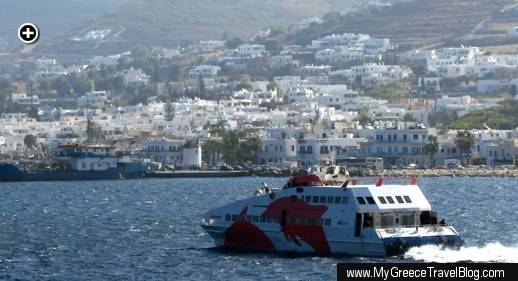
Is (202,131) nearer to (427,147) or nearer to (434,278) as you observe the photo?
(427,147)

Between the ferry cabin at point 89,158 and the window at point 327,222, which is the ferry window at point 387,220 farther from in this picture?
the ferry cabin at point 89,158

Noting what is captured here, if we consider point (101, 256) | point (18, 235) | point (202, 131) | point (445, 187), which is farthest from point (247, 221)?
point (202, 131)

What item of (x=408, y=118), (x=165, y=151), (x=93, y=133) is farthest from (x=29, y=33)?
(x=93, y=133)

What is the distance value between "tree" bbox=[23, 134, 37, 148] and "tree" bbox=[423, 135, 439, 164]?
149 feet

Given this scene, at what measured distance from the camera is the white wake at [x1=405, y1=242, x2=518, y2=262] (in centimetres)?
6225

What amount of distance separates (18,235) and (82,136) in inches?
4552

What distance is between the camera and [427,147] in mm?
159125

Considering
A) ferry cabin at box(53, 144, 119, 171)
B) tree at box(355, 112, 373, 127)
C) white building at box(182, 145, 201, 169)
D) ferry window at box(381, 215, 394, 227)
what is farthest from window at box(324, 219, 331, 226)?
tree at box(355, 112, 373, 127)

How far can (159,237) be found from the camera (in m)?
76.9

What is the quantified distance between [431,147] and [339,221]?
95.0 meters

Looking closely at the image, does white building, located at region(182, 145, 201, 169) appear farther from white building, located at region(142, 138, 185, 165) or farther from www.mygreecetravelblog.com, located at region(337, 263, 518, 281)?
www.mygreecetravelblog.com, located at region(337, 263, 518, 281)

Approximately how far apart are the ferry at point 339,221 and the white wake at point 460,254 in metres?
0.25

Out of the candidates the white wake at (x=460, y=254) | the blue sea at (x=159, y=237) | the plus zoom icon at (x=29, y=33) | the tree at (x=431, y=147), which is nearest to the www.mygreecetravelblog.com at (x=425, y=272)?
the plus zoom icon at (x=29, y=33)

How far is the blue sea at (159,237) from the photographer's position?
6284cm
